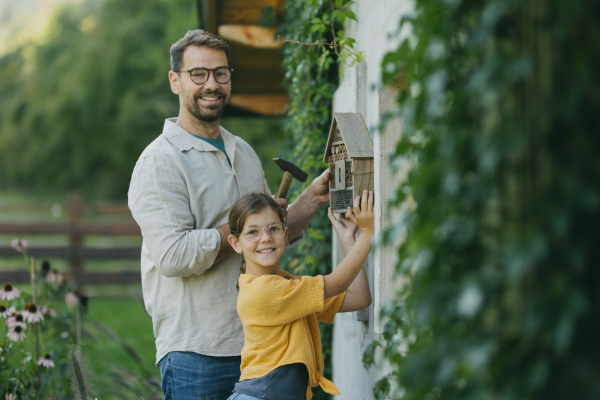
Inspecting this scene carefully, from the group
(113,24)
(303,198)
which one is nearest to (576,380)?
(303,198)

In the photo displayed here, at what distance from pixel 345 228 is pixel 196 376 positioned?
78 centimetres

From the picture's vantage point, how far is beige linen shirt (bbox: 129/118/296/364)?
2066 mm

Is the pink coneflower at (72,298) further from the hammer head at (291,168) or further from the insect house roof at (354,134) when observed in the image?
the insect house roof at (354,134)

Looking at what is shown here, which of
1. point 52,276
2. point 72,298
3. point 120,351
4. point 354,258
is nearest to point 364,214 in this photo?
point 354,258

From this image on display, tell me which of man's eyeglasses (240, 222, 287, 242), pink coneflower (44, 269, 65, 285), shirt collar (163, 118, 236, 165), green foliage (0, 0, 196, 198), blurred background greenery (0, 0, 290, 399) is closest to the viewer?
man's eyeglasses (240, 222, 287, 242)

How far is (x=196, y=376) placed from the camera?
2.17 m

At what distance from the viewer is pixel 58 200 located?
56.7 ft

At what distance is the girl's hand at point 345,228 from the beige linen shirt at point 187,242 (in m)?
0.42

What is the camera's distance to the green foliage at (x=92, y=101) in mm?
14492

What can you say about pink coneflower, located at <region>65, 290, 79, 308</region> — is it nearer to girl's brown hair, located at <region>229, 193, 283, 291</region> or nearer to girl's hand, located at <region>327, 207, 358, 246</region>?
girl's brown hair, located at <region>229, 193, 283, 291</region>

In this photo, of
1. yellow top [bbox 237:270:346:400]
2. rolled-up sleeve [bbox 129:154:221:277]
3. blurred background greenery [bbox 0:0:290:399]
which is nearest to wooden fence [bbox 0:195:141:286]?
blurred background greenery [bbox 0:0:290:399]

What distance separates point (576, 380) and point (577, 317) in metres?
0.08

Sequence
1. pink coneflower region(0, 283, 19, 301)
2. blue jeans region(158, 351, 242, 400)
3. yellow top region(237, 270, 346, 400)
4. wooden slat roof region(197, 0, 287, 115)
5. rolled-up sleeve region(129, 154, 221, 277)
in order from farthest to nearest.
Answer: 1. wooden slat roof region(197, 0, 287, 115)
2. pink coneflower region(0, 283, 19, 301)
3. blue jeans region(158, 351, 242, 400)
4. rolled-up sleeve region(129, 154, 221, 277)
5. yellow top region(237, 270, 346, 400)

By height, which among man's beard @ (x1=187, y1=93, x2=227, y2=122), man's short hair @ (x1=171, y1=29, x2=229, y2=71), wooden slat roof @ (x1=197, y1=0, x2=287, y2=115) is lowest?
man's beard @ (x1=187, y1=93, x2=227, y2=122)
